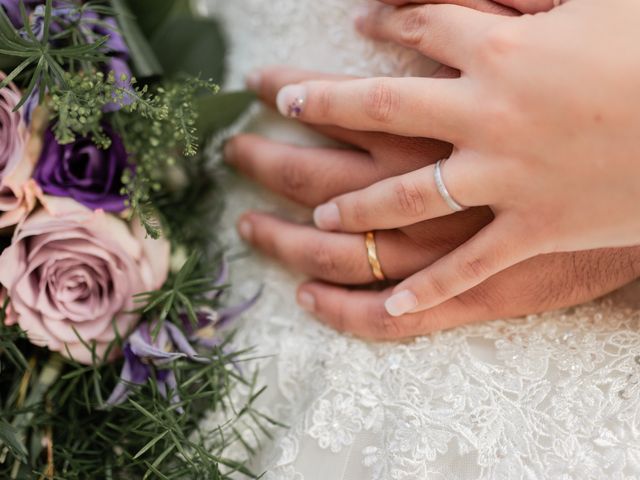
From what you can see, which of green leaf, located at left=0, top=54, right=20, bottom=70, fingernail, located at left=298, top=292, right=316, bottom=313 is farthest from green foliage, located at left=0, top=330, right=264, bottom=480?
green leaf, located at left=0, top=54, right=20, bottom=70

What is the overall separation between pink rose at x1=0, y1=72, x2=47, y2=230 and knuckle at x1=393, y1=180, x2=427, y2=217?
1.40 ft

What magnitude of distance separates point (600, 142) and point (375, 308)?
35cm

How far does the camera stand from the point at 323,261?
94 cm

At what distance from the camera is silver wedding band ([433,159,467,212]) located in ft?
2.49

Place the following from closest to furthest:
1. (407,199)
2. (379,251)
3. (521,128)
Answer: (521,128) < (407,199) < (379,251)

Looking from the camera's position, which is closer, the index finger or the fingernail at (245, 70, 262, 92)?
the index finger

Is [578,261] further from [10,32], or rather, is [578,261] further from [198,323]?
[10,32]

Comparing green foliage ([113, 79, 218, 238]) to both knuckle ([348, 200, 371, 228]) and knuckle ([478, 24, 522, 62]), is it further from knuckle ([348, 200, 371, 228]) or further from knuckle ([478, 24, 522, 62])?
knuckle ([478, 24, 522, 62])

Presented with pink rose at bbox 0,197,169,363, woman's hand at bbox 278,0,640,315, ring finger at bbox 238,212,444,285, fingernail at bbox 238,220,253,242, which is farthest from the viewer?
fingernail at bbox 238,220,253,242

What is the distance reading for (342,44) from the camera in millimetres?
964

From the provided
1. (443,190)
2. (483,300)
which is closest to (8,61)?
(443,190)

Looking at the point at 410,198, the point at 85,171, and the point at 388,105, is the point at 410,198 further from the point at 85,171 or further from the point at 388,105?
the point at 85,171

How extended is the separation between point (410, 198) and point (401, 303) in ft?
0.44

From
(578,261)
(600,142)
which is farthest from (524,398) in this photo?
(600,142)
